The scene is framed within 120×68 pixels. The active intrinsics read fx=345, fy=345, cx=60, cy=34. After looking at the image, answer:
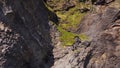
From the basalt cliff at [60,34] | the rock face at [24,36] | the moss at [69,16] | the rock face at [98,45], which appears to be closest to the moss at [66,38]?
the basalt cliff at [60,34]

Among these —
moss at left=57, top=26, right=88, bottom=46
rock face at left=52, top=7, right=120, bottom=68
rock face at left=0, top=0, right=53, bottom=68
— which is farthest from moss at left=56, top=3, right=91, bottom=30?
rock face at left=0, top=0, right=53, bottom=68

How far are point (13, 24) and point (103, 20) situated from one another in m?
9.74

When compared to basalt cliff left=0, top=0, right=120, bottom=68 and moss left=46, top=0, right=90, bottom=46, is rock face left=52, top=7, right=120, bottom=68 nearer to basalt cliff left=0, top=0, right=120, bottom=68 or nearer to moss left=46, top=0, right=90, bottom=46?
basalt cliff left=0, top=0, right=120, bottom=68

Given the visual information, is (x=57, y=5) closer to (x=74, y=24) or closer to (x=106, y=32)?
(x=74, y=24)

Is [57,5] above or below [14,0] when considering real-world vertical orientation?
below

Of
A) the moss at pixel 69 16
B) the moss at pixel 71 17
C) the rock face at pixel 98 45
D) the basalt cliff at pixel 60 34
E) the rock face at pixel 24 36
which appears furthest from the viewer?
the moss at pixel 71 17

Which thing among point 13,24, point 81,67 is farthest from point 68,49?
point 13,24

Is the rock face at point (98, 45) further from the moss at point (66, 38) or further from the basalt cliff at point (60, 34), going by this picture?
the moss at point (66, 38)

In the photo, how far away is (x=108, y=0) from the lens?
30953mm

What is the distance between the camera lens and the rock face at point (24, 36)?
2206 centimetres

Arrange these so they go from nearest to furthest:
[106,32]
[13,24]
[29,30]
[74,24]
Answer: [13,24] → [29,30] → [106,32] → [74,24]

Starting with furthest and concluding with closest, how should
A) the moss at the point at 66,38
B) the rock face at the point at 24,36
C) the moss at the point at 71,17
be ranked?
1. the moss at the point at 71,17
2. the moss at the point at 66,38
3. the rock face at the point at 24,36

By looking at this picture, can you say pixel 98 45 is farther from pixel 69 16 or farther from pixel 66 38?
pixel 69 16

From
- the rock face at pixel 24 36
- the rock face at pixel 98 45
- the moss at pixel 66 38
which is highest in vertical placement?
the rock face at pixel 24 36
